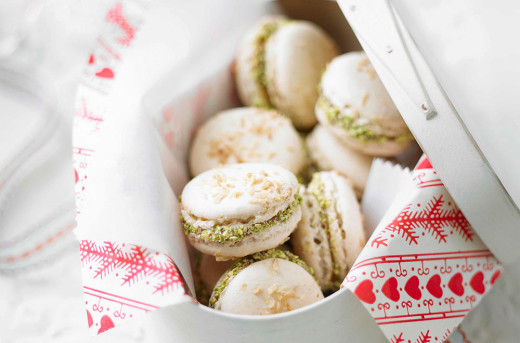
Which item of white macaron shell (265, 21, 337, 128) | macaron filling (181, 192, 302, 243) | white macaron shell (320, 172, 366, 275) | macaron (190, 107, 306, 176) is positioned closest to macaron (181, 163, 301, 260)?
macaron filling (181, 192, 302, 243)

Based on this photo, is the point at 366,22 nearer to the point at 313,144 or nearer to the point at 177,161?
the point at 313,144

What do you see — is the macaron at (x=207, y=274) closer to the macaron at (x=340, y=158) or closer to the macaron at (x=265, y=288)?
the macaron at (x=265, y=288)

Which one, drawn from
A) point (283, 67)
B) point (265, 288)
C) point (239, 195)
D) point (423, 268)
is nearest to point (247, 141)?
point (283, 67)

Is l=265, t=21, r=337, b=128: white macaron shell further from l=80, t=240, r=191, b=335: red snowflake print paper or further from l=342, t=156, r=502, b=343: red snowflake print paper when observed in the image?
l=80, t=240, r=191, b=335: red snowflake print paper

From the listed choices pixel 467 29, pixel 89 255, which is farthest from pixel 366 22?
pixel 89 255

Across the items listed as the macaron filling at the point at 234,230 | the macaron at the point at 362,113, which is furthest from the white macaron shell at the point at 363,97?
the macaron filling at the point at 234,230

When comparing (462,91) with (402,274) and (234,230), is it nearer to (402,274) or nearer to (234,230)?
(402,274)
